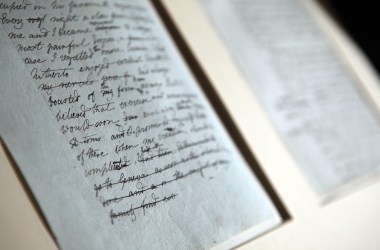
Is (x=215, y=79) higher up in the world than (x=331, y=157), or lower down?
higher up

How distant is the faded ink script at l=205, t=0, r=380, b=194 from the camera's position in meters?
1.07

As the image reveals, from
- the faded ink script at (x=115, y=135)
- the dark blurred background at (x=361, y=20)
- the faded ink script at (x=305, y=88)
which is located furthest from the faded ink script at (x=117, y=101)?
the dark blurred background at (x=361, y=20)

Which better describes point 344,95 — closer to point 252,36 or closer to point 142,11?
point 252,36

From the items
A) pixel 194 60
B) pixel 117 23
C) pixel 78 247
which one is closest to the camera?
pixel 78 247

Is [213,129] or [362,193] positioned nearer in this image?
[213,129]

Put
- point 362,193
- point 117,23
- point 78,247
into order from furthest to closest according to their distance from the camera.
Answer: point 362,193 < point 117,23 < point 78,247

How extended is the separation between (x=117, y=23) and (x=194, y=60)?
210mm

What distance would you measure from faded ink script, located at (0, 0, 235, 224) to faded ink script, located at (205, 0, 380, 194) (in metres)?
0.28

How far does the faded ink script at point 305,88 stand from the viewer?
1.07 metres

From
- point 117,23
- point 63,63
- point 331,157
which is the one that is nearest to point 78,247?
point 63,63

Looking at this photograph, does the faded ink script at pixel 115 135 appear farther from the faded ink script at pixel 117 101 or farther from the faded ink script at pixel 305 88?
the faded ink script at pixel 305 88

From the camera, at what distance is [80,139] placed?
65 cm

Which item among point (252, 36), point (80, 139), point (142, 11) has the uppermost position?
point (142, 11)

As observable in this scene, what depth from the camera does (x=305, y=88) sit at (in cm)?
119
